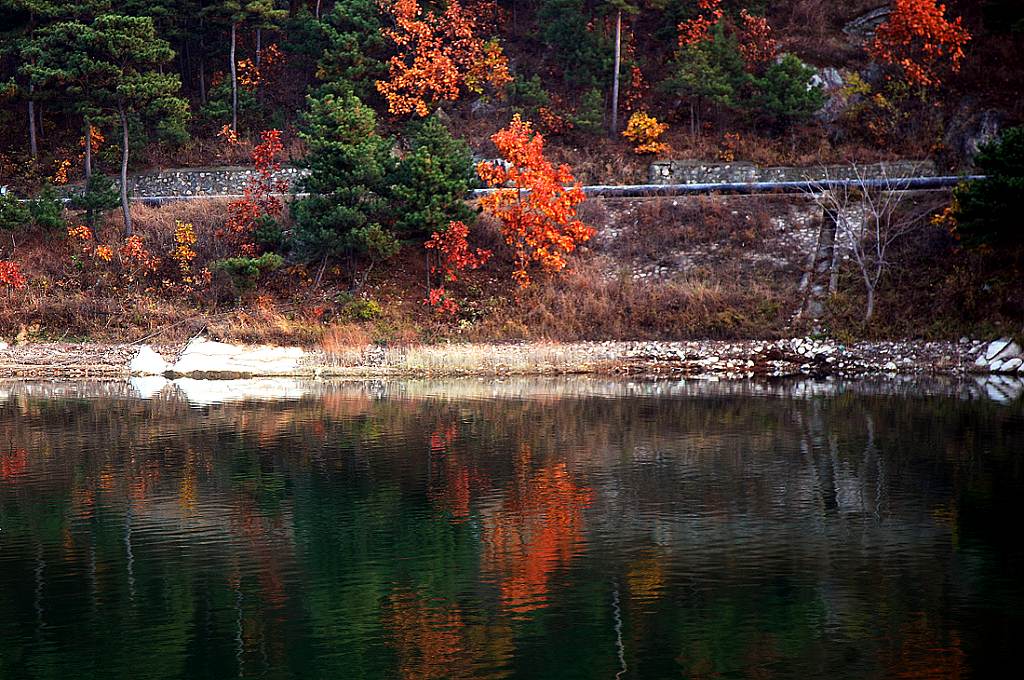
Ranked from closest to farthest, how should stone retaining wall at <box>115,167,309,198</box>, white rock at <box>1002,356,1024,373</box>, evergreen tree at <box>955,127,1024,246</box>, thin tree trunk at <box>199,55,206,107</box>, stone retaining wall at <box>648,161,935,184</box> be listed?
evergreen tree at <box>955,127,1024,246</box> < white rock at <box>1002,356,1024,373</box> < stone retaining wall at <box>648,161,935,184</box> < stone retaining wall at <box>115,167,309,198</box> < thin tree trunk at <box>199,55,206,107</box>

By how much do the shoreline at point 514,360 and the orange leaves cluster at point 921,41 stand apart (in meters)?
18.0

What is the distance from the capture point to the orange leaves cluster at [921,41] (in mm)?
55719

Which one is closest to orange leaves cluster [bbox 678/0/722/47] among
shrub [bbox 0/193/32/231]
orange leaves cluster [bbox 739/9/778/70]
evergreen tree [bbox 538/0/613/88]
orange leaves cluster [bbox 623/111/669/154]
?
orange leaves cluster [bbox 739/9/778/70]

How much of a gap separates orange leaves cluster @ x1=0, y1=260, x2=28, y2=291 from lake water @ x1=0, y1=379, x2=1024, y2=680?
17289 millimetres

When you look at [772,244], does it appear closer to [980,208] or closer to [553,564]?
[980,208]

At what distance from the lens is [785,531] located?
72.6 ft

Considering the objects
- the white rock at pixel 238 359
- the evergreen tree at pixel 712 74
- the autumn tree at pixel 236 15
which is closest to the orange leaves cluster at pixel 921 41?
the evergreen tree at pixel 712 74

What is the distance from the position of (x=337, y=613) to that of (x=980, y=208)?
106 ft

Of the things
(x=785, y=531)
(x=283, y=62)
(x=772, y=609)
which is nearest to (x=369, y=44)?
(x=283, y=62)

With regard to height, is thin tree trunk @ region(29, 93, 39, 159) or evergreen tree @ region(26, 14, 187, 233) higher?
evergreen tree @ region(26, 14, 187, 233)

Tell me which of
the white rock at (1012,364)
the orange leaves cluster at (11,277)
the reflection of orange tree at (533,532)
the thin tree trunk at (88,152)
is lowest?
the reflection of orange tree at (533,532)

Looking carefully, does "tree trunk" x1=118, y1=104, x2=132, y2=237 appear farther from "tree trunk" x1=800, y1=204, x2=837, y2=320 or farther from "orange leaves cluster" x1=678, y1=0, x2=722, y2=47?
"tree trunk" x1=800, y1=204, x2=837, y2=320

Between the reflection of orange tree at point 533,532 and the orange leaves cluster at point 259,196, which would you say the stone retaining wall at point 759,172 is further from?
the reflection of orange tree at point 533,532

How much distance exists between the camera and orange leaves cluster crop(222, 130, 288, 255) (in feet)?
177
